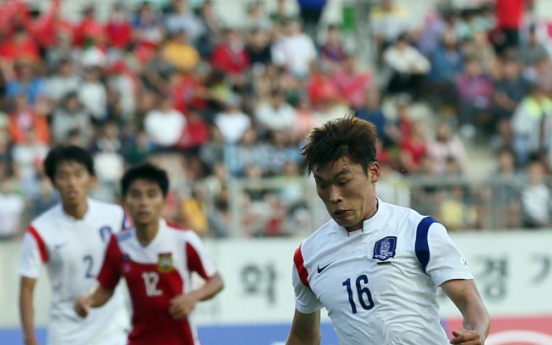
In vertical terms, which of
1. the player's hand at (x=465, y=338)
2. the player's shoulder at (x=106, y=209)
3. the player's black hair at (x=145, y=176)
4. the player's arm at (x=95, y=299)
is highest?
the player's black hair at (x=145, y=176)

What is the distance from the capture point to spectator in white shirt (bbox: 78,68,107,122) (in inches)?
598

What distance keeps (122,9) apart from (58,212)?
9.58m

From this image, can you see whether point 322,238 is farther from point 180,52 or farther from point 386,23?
point 386,23

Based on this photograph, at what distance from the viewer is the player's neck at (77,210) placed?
8141 mm

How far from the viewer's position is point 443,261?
4.59 m

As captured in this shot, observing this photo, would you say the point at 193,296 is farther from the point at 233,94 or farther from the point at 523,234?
the point at 233,94

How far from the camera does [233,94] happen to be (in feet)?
52.7

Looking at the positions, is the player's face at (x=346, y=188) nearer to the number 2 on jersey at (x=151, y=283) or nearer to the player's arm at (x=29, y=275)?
the number 2 on jersey at (x=151, y=283)

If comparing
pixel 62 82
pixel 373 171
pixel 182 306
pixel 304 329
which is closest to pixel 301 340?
pixel 304 329

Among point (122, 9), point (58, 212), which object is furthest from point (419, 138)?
point (58, 212)

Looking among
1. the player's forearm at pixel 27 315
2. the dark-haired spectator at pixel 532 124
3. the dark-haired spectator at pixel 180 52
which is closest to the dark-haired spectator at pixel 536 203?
the dark-haired spectator at pixel 532 124

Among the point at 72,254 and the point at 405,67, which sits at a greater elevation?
the point at 405,67

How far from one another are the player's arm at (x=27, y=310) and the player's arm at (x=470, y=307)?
400cm

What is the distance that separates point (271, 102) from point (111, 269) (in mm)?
8441
